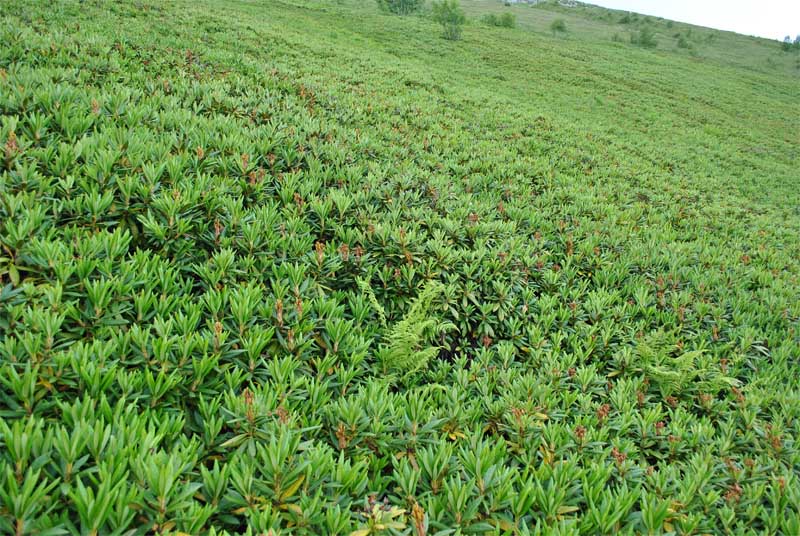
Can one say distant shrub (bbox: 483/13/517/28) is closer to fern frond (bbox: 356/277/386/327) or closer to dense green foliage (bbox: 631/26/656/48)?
dense green foliage (bbox: 631/26/656/48)

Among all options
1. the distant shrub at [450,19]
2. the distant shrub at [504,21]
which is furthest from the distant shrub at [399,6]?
the distant shrub at [450,19]

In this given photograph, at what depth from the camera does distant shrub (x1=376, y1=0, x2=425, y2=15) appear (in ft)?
152

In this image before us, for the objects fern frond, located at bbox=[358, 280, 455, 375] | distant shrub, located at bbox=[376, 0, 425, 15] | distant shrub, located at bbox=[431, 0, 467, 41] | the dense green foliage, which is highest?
the dense green foliage

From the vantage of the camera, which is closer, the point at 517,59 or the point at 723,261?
the point at 723,261

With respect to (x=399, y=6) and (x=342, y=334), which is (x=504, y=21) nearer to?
(x=399, y=6)

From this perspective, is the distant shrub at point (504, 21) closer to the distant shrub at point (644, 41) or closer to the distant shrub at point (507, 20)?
the distant shrub at point (507, 20)

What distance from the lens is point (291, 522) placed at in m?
1.85

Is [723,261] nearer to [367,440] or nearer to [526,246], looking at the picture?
[526,246]

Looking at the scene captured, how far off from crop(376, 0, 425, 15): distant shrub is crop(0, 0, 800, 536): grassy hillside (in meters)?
45.5

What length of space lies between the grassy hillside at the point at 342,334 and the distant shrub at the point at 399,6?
4552cm

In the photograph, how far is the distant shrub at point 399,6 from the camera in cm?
4631

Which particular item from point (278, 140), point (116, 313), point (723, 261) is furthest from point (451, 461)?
point (723, 261)

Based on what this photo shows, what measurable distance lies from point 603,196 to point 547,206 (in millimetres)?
2248

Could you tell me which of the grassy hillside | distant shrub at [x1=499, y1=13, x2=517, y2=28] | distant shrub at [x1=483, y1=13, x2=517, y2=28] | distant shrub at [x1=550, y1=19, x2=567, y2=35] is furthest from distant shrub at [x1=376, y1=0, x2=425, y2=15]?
the grassy hillside
